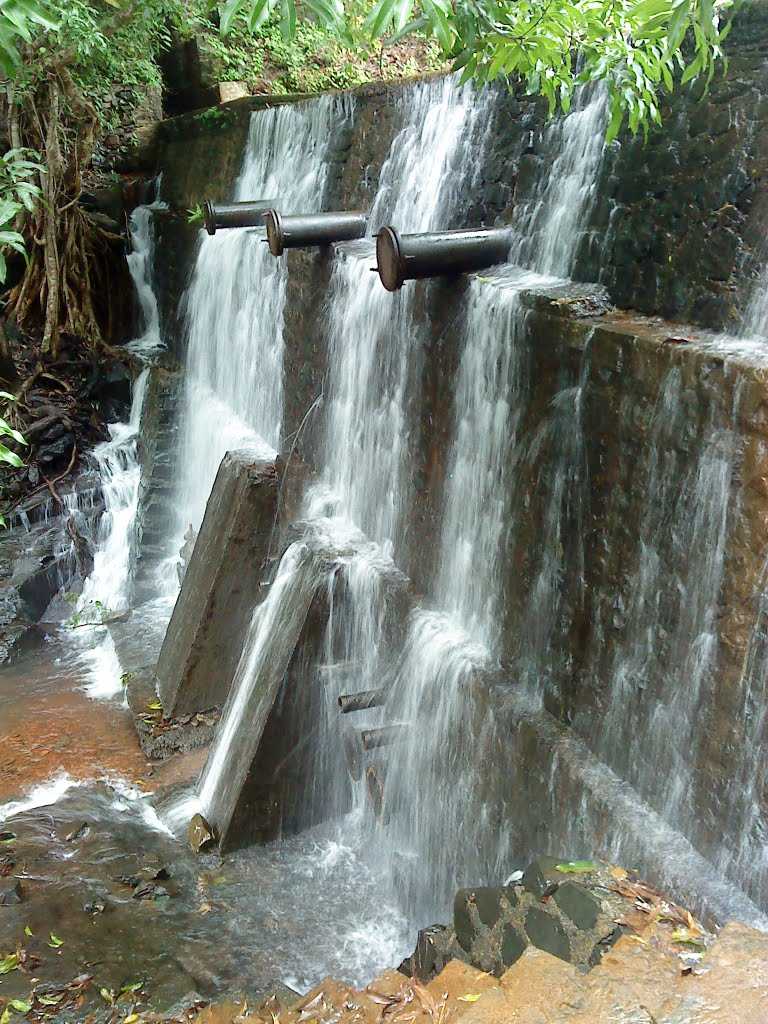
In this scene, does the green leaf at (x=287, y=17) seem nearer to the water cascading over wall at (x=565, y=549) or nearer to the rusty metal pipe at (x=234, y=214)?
the water cascading over wall at (x=565, y=549)

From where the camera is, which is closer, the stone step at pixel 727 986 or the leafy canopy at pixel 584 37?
the stone step at pixel 727 986

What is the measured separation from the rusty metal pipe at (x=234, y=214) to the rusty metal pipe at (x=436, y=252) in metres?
3.55

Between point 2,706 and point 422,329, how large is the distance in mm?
5035

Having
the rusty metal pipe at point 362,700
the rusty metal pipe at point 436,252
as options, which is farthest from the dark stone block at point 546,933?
the rusty metal pipe at point 436,252

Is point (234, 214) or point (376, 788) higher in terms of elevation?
point (234, 214)

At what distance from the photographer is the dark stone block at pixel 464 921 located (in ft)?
10.9

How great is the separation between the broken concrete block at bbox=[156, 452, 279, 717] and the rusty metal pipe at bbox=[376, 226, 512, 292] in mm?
2998

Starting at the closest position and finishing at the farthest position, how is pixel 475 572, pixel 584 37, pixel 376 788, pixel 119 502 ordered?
pixel 584 37 → pixel 475 572 → pixel 376 788 → pixel 119 502

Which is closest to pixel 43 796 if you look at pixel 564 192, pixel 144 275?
pixel 564 192

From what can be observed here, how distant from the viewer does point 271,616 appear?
6.19 m

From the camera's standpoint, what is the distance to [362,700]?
521cm

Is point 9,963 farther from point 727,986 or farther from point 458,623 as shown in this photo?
point 727,986

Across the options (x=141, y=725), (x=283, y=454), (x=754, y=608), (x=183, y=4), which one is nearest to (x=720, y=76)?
(x=754, y=608)

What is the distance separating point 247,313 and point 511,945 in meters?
6.54
